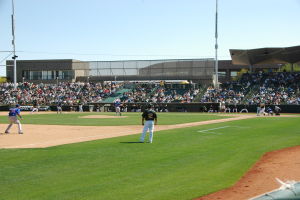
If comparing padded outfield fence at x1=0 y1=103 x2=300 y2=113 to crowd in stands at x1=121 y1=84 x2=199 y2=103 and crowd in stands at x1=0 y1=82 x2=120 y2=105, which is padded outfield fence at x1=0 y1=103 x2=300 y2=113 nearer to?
crowd in stands at x1=121 y1=84 x2=199 y2=103

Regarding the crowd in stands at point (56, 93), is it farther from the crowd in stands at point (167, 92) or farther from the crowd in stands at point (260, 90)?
the crowd in stands at point (260, 90)

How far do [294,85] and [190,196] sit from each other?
50.8m

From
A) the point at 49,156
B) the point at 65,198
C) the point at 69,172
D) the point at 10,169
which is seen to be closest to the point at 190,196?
the point at 65,198

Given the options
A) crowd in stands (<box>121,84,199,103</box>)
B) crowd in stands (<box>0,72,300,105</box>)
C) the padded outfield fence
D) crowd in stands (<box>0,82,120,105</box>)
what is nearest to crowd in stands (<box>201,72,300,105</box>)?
crowd in stands (<box>0,72,300,105</box>)

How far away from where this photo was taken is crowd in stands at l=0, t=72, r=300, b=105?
53500 mm

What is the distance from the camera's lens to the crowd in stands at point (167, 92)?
176 ft

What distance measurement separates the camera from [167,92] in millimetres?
62219

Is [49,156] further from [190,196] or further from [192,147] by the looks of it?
[190,196]

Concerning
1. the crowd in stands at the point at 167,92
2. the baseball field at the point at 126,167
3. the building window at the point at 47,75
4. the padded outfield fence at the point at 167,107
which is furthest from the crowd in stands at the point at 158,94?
the baseball field at the point at 126,167

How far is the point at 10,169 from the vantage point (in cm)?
1062

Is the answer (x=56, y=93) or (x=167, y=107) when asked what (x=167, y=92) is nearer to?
(x=167, y=107)

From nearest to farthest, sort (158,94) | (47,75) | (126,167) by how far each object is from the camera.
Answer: (126,167)
(158,94)
(47,75)

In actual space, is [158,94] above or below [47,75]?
below

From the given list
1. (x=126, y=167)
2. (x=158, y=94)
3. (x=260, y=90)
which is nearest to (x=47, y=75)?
(x=158, y=94)
